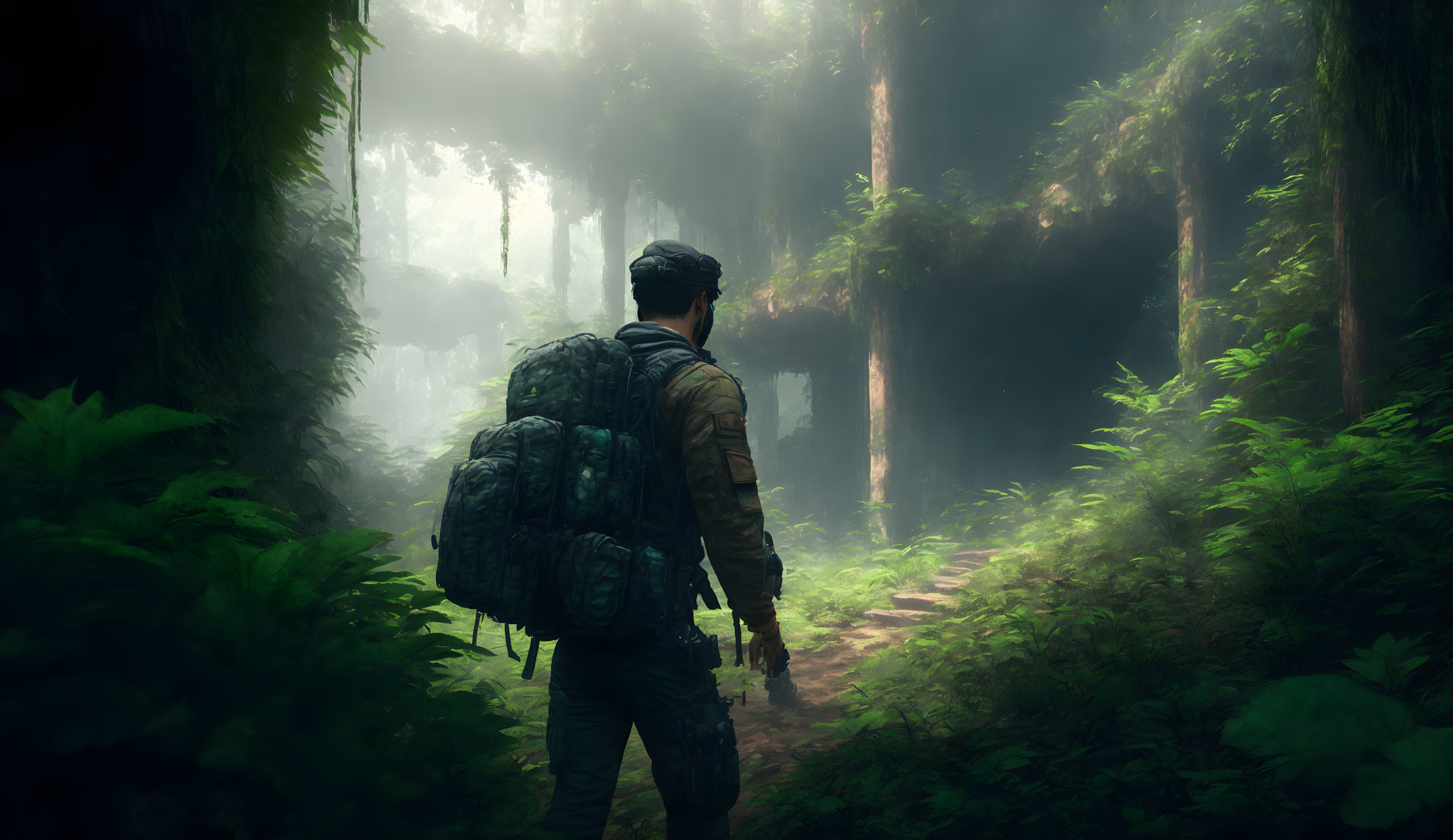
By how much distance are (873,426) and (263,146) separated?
11.5 meters

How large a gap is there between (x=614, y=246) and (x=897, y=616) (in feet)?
51.6

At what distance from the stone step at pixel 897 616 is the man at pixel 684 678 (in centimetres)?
531

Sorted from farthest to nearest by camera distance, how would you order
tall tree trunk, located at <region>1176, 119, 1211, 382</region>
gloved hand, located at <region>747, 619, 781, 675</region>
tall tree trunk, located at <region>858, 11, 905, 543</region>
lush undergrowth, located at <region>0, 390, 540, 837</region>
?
1. tall tree trunk, located at <region>858, 11, 905, 543</region>
2. tall tree trunk, located at <region>1176, 119, 1211, 382</region>
3. gloved hand, located at <region>747, 619, 781, 675</region>
4. lush undergrowth, located at <region>0, 390, 540, 837</region>

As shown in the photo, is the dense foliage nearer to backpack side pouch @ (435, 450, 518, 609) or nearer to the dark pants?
backpack side pouch @ (435, 450, 518, 609)

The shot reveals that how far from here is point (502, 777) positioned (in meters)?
2.05

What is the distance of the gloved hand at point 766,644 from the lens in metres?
2.64

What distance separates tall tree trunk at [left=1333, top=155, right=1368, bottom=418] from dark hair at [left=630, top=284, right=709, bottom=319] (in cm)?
577

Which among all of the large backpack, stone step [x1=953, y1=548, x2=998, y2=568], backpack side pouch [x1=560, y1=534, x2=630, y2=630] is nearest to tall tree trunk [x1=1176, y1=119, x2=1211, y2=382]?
stone step [x1=953, y1=548, x2=998, y2=568]

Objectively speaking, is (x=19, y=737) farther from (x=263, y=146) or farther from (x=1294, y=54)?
(x=1294, y=54)

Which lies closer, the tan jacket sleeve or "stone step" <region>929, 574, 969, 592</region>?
the tan jacket sleeve

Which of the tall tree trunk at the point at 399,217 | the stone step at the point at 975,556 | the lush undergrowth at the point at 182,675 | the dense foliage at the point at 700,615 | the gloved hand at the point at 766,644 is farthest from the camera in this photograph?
the tall tree trunk at the point at 399,217

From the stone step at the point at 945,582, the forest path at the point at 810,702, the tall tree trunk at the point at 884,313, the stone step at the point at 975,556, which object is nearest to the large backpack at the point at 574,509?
the forest path at the point at 810,702

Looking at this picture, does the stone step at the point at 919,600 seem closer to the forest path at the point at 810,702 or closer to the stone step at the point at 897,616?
the forest path at the point at 810,702

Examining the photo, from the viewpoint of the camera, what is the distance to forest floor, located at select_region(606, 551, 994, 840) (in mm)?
4172
